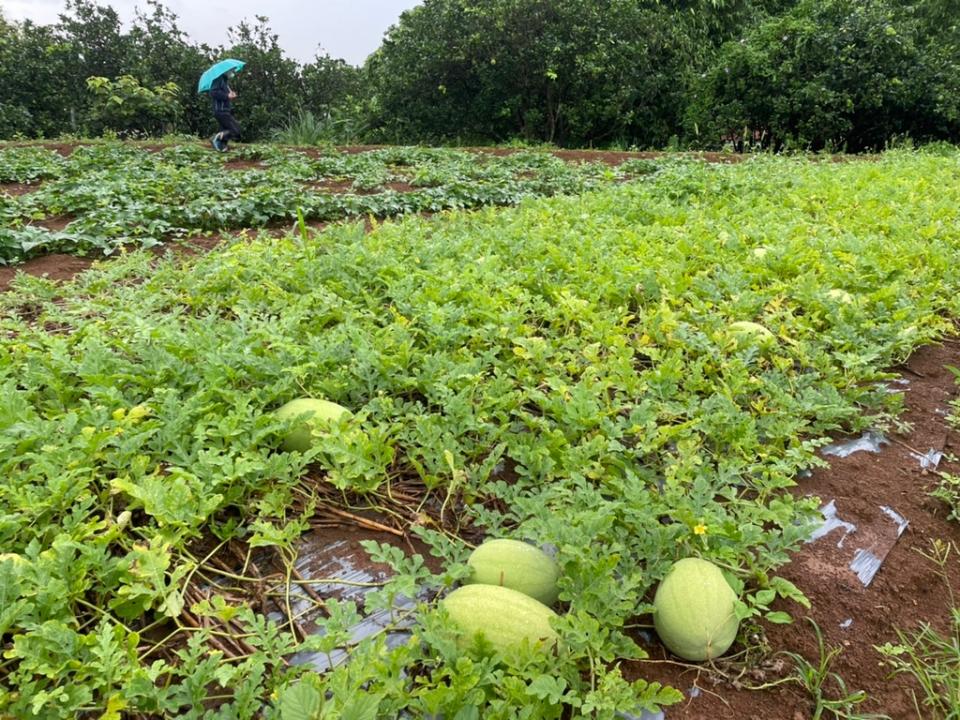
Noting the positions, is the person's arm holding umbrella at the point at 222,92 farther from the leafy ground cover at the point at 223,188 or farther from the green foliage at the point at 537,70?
the green foliage at the point at 537,70

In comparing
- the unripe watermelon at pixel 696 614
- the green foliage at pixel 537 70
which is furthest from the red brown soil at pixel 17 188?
the green foliage at pixel 537 70

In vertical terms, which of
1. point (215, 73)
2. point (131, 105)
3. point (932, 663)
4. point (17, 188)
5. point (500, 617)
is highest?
point (131, 105)

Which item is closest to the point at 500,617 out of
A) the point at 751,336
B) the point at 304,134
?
the point at 751,336

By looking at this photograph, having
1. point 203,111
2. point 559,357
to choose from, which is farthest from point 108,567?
point 203,111

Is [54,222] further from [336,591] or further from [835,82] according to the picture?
[835,82]

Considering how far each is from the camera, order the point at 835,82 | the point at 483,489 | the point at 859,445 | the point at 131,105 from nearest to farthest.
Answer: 1. the point at 483,489
2. the point at 859,445
3. the point at 835,82
4. the point at 131,105

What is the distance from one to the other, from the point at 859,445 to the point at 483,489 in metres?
1.57

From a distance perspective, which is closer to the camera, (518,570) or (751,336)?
(518,570)

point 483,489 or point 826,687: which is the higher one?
point 483,489

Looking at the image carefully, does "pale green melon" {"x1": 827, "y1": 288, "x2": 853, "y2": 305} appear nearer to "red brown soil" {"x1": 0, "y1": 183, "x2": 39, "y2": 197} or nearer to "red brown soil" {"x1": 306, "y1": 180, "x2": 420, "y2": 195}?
"red brown soil" {"x1": 306, "y1": 180, "x2": 420, "y2": 195}

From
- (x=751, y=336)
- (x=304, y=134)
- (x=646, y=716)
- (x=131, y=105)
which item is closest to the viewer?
(x=646, y=716)

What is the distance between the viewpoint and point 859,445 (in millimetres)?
2574

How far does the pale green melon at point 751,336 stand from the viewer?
3.05 metres

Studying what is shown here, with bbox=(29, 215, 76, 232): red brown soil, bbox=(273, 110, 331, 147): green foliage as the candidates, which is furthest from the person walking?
bbox=(29, 215, 76, 232): red brown soil
